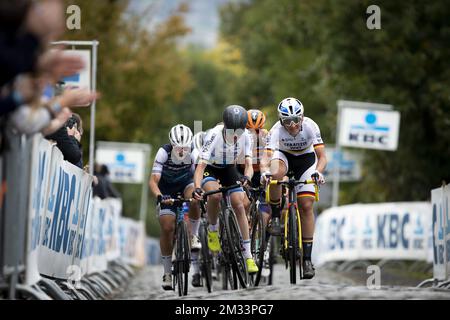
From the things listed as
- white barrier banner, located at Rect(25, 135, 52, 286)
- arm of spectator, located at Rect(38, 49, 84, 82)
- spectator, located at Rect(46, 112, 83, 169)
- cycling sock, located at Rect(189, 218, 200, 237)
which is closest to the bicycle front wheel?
cycling sock, located at Rect(189, 218, 200, 237)

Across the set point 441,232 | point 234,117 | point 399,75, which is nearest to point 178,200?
point 234,117

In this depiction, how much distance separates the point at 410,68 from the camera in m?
30.5

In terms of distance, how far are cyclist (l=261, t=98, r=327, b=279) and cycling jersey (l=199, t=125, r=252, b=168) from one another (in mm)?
255

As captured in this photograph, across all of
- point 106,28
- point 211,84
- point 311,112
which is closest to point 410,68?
point 106,28

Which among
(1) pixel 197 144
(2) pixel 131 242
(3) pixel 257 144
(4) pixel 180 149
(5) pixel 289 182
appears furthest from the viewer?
(2) pixel 131 242

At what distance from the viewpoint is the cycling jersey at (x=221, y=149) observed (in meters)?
13.7

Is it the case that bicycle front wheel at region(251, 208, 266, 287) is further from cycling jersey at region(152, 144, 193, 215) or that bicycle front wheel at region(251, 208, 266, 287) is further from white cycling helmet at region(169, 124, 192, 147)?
white cycling helmet at region(169, 124, 192, 147)

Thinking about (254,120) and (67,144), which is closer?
(67,144)

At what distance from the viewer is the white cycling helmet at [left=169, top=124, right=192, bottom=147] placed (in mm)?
13797

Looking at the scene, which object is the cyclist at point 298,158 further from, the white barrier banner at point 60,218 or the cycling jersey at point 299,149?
the white barrier banner at point 60,218

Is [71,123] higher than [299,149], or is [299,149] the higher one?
[71,123]

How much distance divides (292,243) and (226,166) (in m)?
1.42

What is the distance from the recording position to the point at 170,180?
48.0 ft

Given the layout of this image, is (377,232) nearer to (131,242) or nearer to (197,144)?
(131,242)
